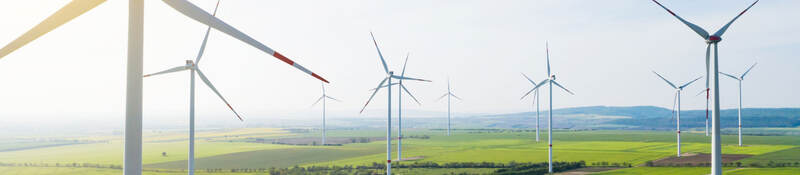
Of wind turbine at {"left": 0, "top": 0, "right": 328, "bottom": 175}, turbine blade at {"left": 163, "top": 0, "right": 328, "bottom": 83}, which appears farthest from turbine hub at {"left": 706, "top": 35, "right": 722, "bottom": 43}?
wind turbine at {"left": 0, "top": 0, "right": 328, "bottom": 175}

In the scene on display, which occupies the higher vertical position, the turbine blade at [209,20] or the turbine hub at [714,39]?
the turbine hub at [714,39]

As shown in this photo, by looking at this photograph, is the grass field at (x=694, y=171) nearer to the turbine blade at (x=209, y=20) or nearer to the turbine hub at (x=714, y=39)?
the turbine hub at (x=714, y=39)

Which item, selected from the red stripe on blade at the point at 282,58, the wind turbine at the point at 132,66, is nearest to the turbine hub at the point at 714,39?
the wind turbine at the point at 132,66

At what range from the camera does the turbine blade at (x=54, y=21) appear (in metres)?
12.5

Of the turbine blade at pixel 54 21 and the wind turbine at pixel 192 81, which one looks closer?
the turbine blade at pixel 54 21

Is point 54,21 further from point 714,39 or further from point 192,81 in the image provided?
point 714,39

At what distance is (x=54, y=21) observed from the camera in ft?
42.7

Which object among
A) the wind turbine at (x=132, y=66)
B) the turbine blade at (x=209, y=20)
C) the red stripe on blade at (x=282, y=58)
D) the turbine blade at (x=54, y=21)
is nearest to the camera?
the turbine blade at (x=54, y=21)

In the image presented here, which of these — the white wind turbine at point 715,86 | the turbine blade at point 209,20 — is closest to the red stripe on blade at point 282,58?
the turbine blade at point 209,20

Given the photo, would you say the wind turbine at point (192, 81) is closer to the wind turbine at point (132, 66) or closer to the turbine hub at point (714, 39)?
the wind turbine at point (132, 66)

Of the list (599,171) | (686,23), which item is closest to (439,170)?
(599,171)

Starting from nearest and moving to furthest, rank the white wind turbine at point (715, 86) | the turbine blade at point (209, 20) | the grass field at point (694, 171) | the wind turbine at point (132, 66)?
1. the wind turbine at point (132, 66)
2. the turbine blade at point (209, 20)
3. the white wind turbine at point (715, 86)
4. the grass field at point (694, 171)

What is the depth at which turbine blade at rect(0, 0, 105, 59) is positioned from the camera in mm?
12469

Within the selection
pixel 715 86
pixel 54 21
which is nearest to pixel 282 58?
pixel 54 21
